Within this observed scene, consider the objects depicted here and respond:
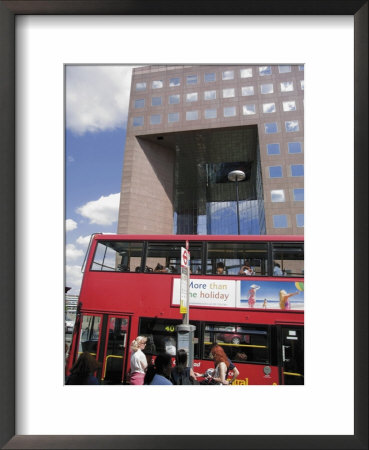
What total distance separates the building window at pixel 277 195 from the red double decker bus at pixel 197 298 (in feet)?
34.0

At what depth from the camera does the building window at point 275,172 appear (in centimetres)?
1585

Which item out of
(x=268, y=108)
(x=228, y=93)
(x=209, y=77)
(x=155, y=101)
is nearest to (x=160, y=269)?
(x=228, y=93)

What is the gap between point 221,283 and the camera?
5387 mm

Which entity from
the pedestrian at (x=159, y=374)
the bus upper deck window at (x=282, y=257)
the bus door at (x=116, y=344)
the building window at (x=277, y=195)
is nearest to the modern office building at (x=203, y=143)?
the building window at (x=277, y=195)

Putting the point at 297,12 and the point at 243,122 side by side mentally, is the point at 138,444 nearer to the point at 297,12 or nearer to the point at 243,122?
the point at 297,12

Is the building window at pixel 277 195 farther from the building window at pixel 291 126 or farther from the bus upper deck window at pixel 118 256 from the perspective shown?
the bus upper deck window at pixel 118 256

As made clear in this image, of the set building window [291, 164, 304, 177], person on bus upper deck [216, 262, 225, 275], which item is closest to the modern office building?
building window [291, 164, 304, 177]

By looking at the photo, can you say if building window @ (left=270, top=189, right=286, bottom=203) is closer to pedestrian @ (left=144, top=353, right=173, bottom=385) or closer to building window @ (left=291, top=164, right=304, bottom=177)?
building window @ (left=291, top=164, right=304, bottom=177)

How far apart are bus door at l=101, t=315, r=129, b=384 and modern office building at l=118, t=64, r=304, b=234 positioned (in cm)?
938

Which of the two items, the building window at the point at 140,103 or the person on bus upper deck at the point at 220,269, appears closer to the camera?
the person on bus upper deck at the point at 220,269

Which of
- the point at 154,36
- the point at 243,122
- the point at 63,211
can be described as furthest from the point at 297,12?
the point at 243,122

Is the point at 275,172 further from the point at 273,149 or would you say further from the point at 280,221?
the point at 280,221

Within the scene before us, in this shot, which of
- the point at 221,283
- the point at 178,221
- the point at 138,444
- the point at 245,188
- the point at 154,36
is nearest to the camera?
the point at 138,444

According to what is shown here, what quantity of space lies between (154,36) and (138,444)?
8.54 ft
